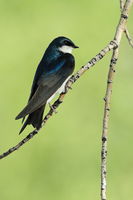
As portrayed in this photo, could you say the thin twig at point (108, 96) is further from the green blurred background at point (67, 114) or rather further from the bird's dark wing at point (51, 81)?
the green blurred background at point (67, 114)

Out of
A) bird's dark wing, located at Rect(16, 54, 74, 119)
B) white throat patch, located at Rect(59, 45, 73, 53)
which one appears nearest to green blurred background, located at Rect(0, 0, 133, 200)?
white throat patch, located at Rect(59, 45, 73, 53)

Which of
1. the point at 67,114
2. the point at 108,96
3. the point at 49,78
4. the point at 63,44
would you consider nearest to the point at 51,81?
the point at 49,78

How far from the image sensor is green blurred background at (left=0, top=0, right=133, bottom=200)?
5332 millimetres

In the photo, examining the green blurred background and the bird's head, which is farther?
the green blurred background

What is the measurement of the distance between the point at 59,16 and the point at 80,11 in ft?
0.68

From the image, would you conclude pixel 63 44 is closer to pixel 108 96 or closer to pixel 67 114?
pixel 108 96

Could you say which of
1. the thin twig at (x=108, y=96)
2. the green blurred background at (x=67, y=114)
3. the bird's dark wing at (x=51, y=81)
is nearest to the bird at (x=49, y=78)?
the bird's dark wing at (x=51, y=81)

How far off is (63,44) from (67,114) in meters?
2.60

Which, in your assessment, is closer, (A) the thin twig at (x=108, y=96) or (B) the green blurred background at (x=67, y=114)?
(A) the thin twig at (x=108, y=96)

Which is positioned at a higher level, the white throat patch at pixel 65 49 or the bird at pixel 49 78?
the white throat patch at pixel 65 49

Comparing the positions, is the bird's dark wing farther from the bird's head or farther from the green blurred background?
the green blurred background

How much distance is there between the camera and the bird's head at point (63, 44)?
337cm

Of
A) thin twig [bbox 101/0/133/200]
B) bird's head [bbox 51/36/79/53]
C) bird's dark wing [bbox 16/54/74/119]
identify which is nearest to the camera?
thin twig [bbox 101/0/133/200]

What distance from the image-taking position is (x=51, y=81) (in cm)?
306
